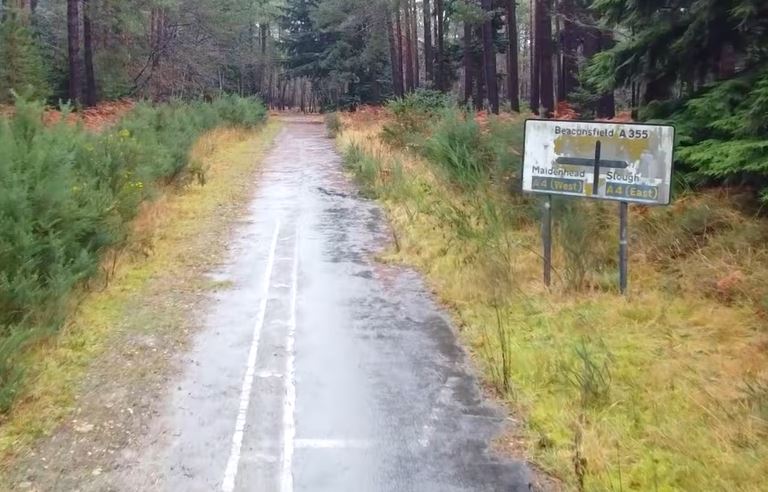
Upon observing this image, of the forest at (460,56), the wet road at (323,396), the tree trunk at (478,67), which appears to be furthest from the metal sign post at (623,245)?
the tree trunk at (478,67)

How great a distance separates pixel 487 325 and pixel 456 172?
242 inches

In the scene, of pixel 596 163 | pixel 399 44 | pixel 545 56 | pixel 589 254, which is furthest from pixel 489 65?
pixel 596 163

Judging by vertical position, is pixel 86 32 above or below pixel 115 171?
above

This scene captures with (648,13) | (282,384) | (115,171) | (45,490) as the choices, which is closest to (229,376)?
(282,384)

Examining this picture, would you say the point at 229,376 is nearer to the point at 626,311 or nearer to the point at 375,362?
the point at 375,362

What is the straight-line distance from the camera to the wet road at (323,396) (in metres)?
4.71

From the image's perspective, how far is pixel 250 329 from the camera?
741 cm

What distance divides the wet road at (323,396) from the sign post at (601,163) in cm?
175

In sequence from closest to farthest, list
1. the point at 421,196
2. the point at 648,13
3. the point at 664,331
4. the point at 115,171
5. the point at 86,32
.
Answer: the point at 664,331 < the point at 648,13 < the point at 115,171 < the point at 421,196 < the point at 86,32

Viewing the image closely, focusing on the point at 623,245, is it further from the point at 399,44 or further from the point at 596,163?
the point at 399,44

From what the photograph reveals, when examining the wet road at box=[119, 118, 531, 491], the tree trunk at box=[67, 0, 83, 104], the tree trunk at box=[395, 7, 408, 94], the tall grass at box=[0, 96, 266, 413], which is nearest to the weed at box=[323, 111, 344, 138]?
the tree trunk at box=[395, 7, 408, 94]

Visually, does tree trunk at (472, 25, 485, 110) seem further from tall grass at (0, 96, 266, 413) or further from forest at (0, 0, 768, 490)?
tall grass at (0, 96, 266, 413)

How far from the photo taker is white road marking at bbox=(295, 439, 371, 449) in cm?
505

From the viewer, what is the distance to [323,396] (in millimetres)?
5871
